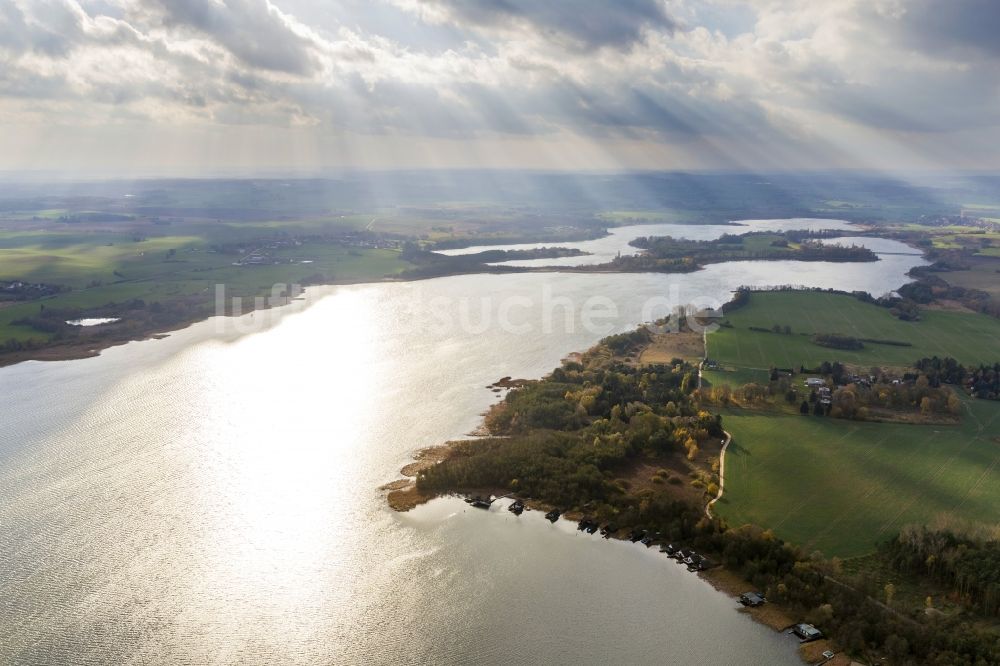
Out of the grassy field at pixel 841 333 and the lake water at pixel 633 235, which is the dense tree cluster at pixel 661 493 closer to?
the grassy field at pixel 841 333

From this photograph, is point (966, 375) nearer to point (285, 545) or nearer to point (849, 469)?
point (849, 469)

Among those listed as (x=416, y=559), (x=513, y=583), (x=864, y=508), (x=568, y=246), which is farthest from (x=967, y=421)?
(x=568, y=246)

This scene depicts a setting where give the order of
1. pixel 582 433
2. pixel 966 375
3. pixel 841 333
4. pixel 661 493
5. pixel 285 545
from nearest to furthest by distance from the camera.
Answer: pixel 285 545 < pixel 661 493 < pixel 582 433 < pixel 966 375 < pixel 841 333

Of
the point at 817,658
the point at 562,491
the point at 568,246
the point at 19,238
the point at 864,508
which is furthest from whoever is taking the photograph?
the point at 568,246

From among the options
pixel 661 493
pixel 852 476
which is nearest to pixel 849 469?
pixel 852 476

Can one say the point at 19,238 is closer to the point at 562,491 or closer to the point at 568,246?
the point at 568,246

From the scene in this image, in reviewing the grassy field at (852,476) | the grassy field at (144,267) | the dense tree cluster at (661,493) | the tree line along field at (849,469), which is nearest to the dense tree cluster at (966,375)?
the tree line along field at (849,469)

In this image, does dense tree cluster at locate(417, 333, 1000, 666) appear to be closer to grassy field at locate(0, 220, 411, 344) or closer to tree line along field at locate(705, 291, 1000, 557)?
tree line along field at locate(705, 291, 1000, 557)

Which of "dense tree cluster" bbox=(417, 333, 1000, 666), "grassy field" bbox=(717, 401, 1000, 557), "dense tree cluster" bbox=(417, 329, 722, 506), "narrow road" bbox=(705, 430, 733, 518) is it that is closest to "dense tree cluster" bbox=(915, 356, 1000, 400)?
"dense tree cluster" bbox=(417, 333, 1000, 666)
